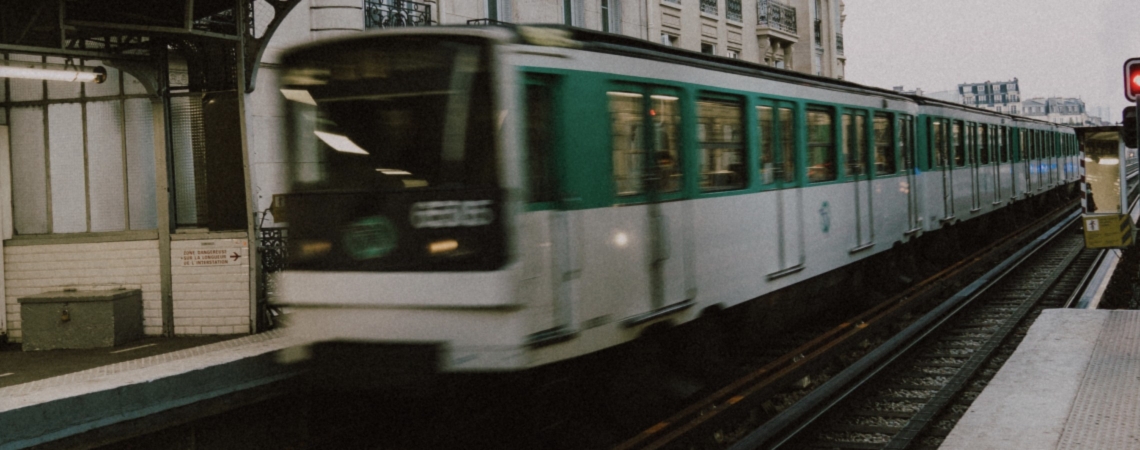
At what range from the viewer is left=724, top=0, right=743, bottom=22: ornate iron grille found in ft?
91.4

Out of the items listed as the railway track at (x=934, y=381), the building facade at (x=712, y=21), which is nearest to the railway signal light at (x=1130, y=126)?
the railway track at (x=934, y=381)

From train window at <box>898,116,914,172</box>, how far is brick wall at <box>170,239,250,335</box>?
888 centimetres

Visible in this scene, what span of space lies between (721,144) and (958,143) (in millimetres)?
10115

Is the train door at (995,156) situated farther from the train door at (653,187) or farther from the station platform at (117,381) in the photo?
the station platform at (117,381)

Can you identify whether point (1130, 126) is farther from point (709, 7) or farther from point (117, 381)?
point (709, 7)

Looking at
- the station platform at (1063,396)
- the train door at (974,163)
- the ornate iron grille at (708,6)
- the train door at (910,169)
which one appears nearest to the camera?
the station platform at (1063,396)

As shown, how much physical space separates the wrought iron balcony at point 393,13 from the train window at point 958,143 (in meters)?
9.25

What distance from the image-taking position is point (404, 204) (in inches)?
233

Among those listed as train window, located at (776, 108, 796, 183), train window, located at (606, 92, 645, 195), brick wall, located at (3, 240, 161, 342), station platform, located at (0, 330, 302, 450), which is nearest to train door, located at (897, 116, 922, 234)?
train window, located at (776, 108, 796, 183)

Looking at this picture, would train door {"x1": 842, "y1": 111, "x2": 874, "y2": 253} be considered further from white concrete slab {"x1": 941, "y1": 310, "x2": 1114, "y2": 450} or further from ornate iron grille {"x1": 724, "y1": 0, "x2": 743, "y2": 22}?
ornate iron grille {"x1": 724, "y1": 0, "x2": 743, "y2": 22}

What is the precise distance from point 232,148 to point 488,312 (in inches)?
263

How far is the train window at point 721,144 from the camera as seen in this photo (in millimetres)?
7781

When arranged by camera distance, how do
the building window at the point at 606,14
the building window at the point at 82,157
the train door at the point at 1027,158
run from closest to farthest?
the building window at the point at 82,157
the building window at the point at 606,14
the train door at the point at 1027,158

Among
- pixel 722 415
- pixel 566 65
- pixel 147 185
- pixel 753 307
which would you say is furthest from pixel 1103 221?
pixel 147 185
